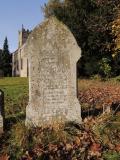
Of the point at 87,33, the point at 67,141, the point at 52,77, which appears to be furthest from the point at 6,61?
the point at 67,141

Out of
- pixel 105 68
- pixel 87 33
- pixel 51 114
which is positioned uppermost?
pixel 87 33

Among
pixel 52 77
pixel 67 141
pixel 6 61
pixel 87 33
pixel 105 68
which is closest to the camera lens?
pixel 67 141

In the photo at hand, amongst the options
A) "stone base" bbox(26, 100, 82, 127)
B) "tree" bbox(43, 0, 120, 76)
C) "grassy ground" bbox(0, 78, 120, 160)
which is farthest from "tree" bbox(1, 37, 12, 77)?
"grassy ground" bbox(0, 78, 120, 160)

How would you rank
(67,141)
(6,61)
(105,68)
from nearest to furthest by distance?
(67,141), (105,68), (6,61)

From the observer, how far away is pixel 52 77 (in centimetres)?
1166

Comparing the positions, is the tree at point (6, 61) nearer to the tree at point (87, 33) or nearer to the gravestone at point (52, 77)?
the tree at point (87, 33)

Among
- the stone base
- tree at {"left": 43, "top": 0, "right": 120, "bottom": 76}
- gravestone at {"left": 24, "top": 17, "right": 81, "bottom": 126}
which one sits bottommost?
the stone base

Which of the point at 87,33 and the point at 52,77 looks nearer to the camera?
the point at 52,77

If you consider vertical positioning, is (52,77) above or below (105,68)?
below

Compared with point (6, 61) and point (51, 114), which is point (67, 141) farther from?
point (6, 61)

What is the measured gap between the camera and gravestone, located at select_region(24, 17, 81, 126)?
1163cm

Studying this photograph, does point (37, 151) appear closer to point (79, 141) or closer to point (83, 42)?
point (79, 141)

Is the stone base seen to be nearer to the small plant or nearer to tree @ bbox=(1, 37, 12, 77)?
the small plant

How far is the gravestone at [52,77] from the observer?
1163cm
